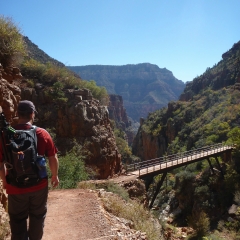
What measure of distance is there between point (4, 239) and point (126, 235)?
202 centimetres

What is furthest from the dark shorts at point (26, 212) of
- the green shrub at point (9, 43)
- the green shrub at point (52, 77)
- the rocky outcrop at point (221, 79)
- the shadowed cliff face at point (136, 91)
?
the shadowed cliff face at point (136, 91)

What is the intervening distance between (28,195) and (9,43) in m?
6.59

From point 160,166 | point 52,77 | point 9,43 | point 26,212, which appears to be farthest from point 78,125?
point 26,212

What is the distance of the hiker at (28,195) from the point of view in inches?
111

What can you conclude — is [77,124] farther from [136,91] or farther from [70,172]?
[136,91]

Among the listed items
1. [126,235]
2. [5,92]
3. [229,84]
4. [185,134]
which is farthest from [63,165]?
[229,84]

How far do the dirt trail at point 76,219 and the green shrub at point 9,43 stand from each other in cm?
464

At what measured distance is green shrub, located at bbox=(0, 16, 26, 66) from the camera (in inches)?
307

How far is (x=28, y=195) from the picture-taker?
2.82 m

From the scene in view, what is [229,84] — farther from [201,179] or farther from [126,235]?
[126,235]

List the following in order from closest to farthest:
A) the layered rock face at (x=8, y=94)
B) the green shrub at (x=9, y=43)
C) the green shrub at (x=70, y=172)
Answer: the layered rock face at (x=8, y=94) < the green shrub at (x=9, y=43) < the green shrub at (x=70, y=172)

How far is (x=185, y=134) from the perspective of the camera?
48.4 metres

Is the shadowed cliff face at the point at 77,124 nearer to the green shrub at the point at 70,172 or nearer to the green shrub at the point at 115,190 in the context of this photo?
the green shrub at the point at 70,172

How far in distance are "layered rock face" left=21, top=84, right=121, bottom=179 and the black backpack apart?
1289 centimetres
